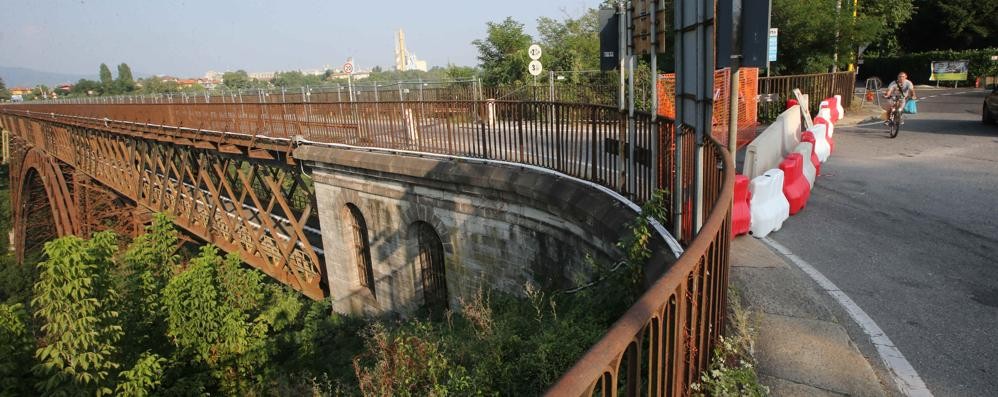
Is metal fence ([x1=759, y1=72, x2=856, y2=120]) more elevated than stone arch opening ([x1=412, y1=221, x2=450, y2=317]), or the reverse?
metal fence ([x1=759, y1=72, x2=856, y2=120])

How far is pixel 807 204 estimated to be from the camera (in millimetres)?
8023

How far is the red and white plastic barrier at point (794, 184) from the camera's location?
745cm

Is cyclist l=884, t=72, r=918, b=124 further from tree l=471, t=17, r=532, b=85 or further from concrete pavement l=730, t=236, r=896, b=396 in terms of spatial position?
tree l=471, t=17, r=532, b=85

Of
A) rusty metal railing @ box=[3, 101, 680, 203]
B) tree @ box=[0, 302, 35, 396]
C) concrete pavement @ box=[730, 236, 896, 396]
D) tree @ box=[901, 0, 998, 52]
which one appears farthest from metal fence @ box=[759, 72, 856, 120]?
tree @ box=[901, 0, 998, 52]

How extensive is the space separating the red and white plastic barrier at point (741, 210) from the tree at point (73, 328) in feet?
24.6

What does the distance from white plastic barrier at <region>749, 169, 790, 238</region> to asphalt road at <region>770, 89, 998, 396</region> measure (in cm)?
17

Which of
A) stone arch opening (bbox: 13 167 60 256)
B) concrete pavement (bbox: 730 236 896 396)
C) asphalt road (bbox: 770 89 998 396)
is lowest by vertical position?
stone arch opening (bbox: 13 167 60 256)

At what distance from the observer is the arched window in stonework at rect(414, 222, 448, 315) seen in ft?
38.8

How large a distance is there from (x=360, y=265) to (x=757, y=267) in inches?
408

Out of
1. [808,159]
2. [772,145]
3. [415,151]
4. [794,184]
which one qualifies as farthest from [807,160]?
[415,151]

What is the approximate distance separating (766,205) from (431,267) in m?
7.08

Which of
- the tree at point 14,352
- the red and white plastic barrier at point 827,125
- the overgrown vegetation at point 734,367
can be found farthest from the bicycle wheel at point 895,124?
the tree at point 14,352

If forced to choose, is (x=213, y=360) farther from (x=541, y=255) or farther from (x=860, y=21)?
(x=860, y=21)

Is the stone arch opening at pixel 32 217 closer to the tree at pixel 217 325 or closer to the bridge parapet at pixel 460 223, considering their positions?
the bridge parapet at pixel 460 223
